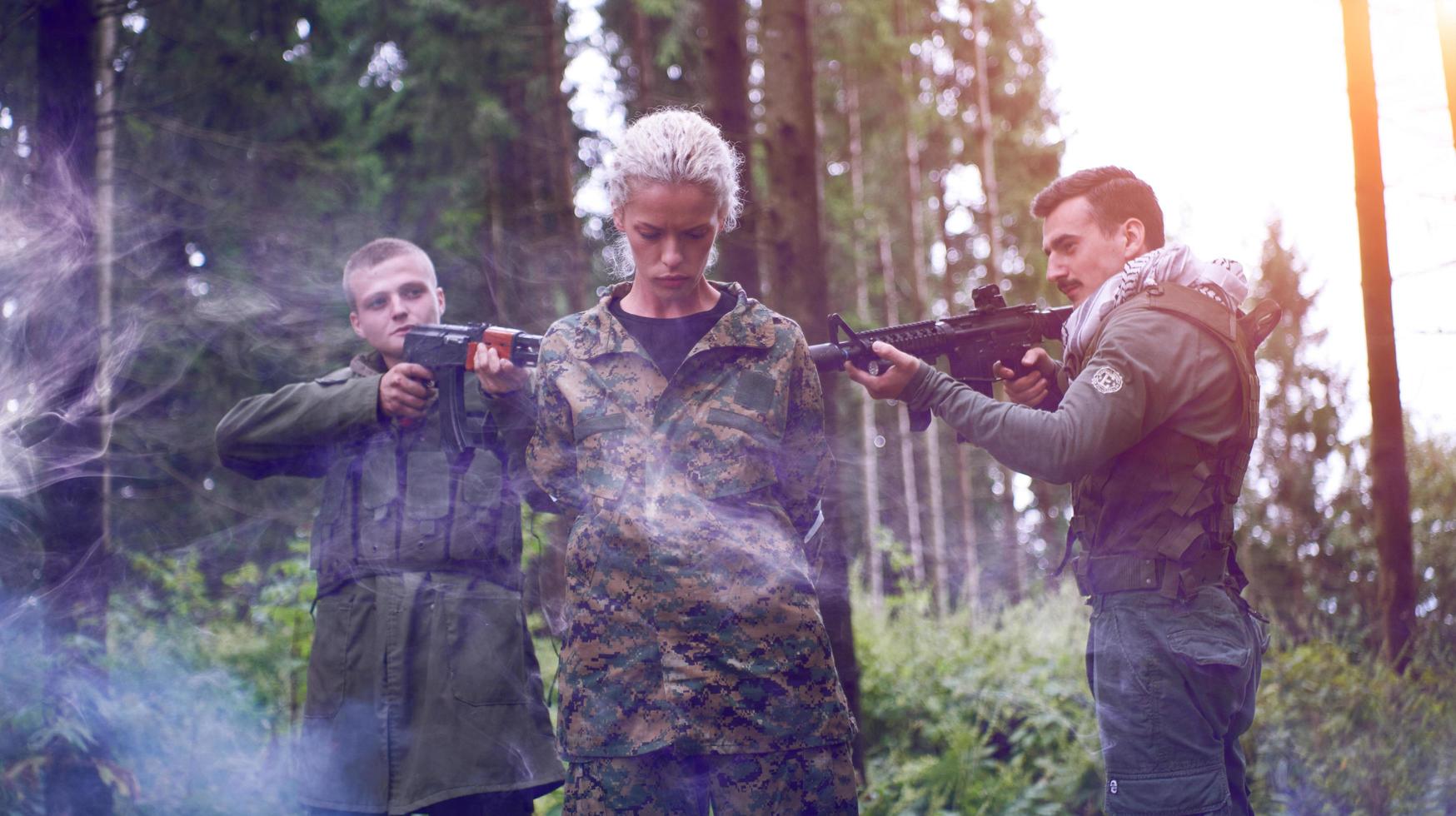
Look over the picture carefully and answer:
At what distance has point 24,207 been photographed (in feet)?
18.7

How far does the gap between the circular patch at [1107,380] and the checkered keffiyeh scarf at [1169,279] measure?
0.26 metres

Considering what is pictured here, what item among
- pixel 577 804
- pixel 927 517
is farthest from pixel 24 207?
pixel 927 517

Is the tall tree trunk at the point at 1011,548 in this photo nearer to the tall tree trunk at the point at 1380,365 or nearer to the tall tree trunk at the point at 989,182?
the tall tree trunk at the point at 989,182

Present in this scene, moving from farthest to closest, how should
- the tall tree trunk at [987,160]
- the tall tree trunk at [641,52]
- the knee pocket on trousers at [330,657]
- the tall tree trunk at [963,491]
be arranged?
the tall tree trunk at [963,491], the tall tree trunk at [987,160], the tall tree trunk at [641,52], the knee pocket on trousers at [330,657]

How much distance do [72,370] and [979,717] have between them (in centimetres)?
560

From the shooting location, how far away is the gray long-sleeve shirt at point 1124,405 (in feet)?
9.19

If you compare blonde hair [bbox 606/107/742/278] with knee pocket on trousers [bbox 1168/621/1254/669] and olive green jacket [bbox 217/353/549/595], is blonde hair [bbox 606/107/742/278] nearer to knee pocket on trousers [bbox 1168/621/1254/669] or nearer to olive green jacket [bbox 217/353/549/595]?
olive green jacket [bbox 217/353/549/595]

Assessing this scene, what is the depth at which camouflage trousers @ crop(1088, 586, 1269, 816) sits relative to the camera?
2801 mm

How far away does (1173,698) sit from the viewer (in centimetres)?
283

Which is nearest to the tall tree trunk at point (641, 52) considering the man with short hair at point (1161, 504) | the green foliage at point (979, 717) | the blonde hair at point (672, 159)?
the green foliage at point (979, 717)

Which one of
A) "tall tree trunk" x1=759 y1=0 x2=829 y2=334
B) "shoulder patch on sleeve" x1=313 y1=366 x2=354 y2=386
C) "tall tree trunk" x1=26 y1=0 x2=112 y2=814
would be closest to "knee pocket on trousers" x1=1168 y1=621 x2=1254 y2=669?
"shoulder patch on sleeve" x1=313 y1=366 x2=354 y2=386

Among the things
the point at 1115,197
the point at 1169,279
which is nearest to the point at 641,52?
the point at 1115,197

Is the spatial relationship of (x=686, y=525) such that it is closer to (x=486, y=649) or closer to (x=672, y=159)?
(x=672, y=159)

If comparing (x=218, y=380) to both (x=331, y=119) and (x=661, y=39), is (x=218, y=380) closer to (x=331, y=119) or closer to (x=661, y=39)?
(x=331, y=119)
